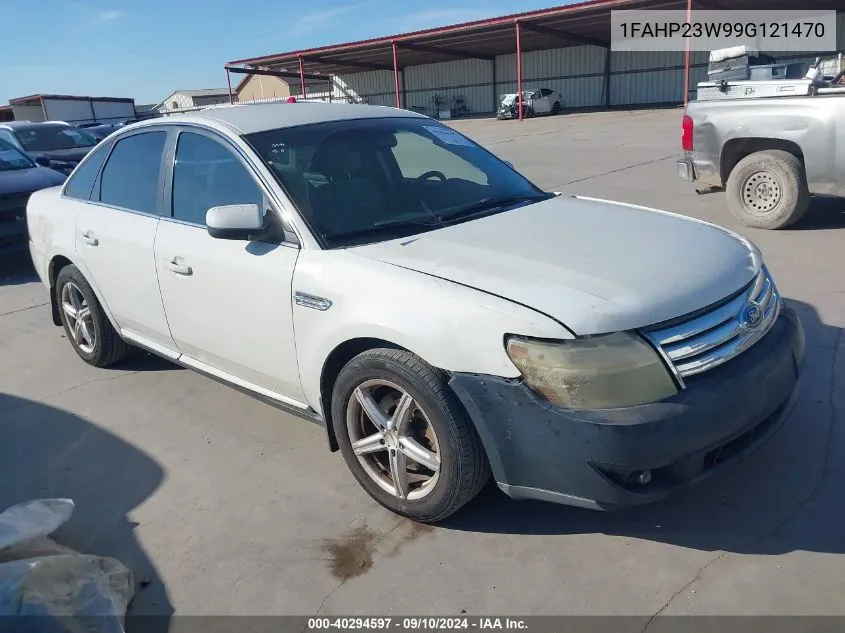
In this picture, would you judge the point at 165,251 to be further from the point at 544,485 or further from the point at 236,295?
the point at 544,485

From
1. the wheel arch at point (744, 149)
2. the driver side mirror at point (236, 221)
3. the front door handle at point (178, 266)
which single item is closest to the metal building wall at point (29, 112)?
the wheel arch at point (744, 149)

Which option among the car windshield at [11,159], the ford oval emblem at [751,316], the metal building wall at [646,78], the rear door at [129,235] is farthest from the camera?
the metal building wall at [646,78]

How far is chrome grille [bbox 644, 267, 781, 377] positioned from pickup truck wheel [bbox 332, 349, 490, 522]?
2.52 feet

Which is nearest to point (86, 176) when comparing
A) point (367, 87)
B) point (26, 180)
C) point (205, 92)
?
point (26, 180)

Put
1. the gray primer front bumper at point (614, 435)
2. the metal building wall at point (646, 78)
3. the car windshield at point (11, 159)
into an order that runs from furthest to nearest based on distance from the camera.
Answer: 1. the metal building wall at point (646, 78)
2. the car windshield at point (11, 159)
3. the gray primer front bumper at point (614, 435)

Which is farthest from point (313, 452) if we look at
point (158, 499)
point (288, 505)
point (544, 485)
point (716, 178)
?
point (716, 178)

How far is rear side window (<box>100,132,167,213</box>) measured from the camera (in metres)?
4.00

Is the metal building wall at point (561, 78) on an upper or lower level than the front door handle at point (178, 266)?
upper

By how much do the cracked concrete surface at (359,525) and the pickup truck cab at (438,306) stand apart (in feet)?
0.93

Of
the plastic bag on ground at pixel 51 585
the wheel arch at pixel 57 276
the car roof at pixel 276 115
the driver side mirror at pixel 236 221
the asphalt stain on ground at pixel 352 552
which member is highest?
the car roof at pixel 276 115

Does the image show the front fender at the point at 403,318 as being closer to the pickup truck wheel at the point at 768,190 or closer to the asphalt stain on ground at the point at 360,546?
the asphalt stain on ground at the point at 360,546

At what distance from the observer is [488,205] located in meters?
3.55

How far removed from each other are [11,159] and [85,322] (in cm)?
542

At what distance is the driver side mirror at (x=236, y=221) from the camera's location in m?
3.07
